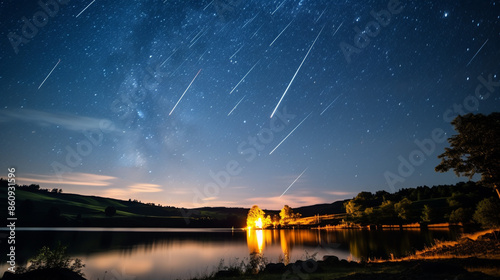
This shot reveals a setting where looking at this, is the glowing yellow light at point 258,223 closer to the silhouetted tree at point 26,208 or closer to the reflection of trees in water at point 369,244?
the reflection of trees in water at point 369,244

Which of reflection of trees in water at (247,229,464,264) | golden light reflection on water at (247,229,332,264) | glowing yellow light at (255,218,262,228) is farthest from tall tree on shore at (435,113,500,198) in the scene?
glowing yellow light at (255,218,262,228)

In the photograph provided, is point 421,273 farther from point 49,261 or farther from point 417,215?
point 417,215

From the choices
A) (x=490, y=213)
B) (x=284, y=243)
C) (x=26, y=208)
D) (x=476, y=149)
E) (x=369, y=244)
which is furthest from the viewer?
(x=26, y=208)

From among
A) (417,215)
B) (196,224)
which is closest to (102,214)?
(196,224)

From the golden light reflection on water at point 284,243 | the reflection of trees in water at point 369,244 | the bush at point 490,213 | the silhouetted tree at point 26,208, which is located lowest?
the golden light reflection on water at point 284,243

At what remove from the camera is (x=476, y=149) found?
104 ft

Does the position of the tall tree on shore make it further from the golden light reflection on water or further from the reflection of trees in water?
the golden light reflection on water

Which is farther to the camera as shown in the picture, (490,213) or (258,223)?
(258,223)

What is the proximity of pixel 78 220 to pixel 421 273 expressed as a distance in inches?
6848

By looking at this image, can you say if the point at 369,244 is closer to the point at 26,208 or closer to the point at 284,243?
the point at 284,243

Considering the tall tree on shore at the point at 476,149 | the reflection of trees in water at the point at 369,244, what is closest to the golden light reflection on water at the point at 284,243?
the reflection of trees in water at the point at 369,244

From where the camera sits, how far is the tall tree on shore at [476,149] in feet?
100

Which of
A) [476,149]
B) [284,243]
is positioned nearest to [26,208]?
[284,243]

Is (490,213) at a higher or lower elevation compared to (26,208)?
lower
